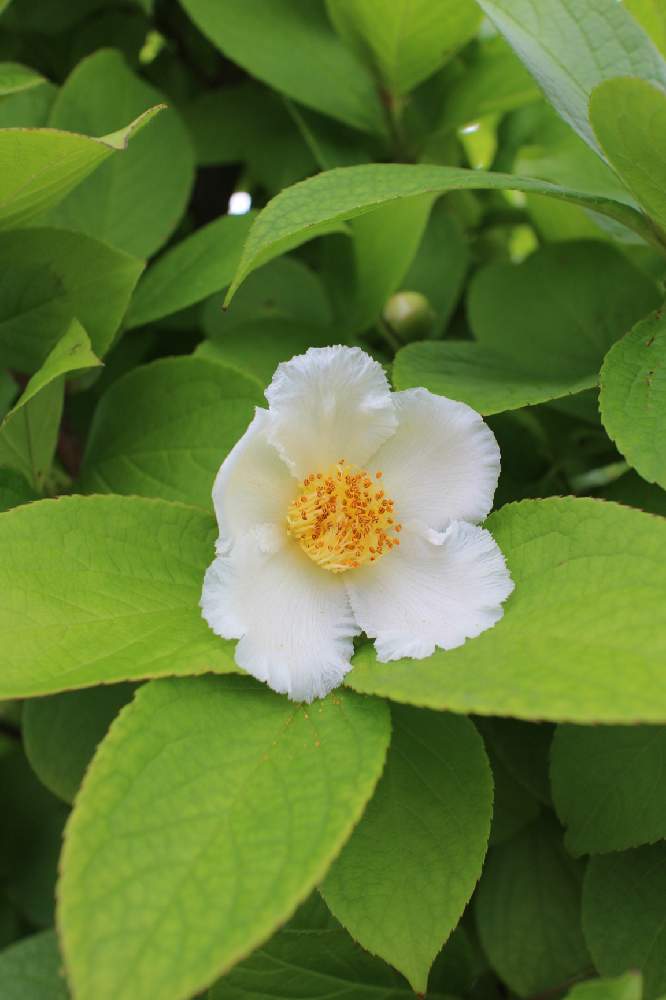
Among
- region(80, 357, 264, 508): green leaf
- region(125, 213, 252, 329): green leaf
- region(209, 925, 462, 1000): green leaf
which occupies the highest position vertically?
region(125, 213, 252, 329): green leaf

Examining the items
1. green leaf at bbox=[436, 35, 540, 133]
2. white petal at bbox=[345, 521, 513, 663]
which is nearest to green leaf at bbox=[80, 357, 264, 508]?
white petal at bbox=[345, 521, 513, 663]

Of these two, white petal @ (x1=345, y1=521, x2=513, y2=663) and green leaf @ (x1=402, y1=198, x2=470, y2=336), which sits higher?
white petal @ (x1=345, y1=521, x2=513, y2=663)

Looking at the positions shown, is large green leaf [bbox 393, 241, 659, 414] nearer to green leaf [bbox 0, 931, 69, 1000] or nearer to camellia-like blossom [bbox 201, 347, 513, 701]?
camellia-like blossom [bbox 201, 347, 513, 701]

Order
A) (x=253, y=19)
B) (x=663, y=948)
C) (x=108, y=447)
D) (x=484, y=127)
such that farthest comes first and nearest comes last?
(x=484, y=127)
(x=253, y=19)
(x=108, y=447)
(x=663, y=948)

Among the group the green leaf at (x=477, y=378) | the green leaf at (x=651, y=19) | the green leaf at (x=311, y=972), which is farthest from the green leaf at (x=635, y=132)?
the green leaf at (x=311, y=972)

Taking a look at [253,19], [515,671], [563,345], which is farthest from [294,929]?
[253,19]

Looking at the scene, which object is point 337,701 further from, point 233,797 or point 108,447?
point 108,447

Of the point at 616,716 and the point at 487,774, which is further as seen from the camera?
the point at 487,774
